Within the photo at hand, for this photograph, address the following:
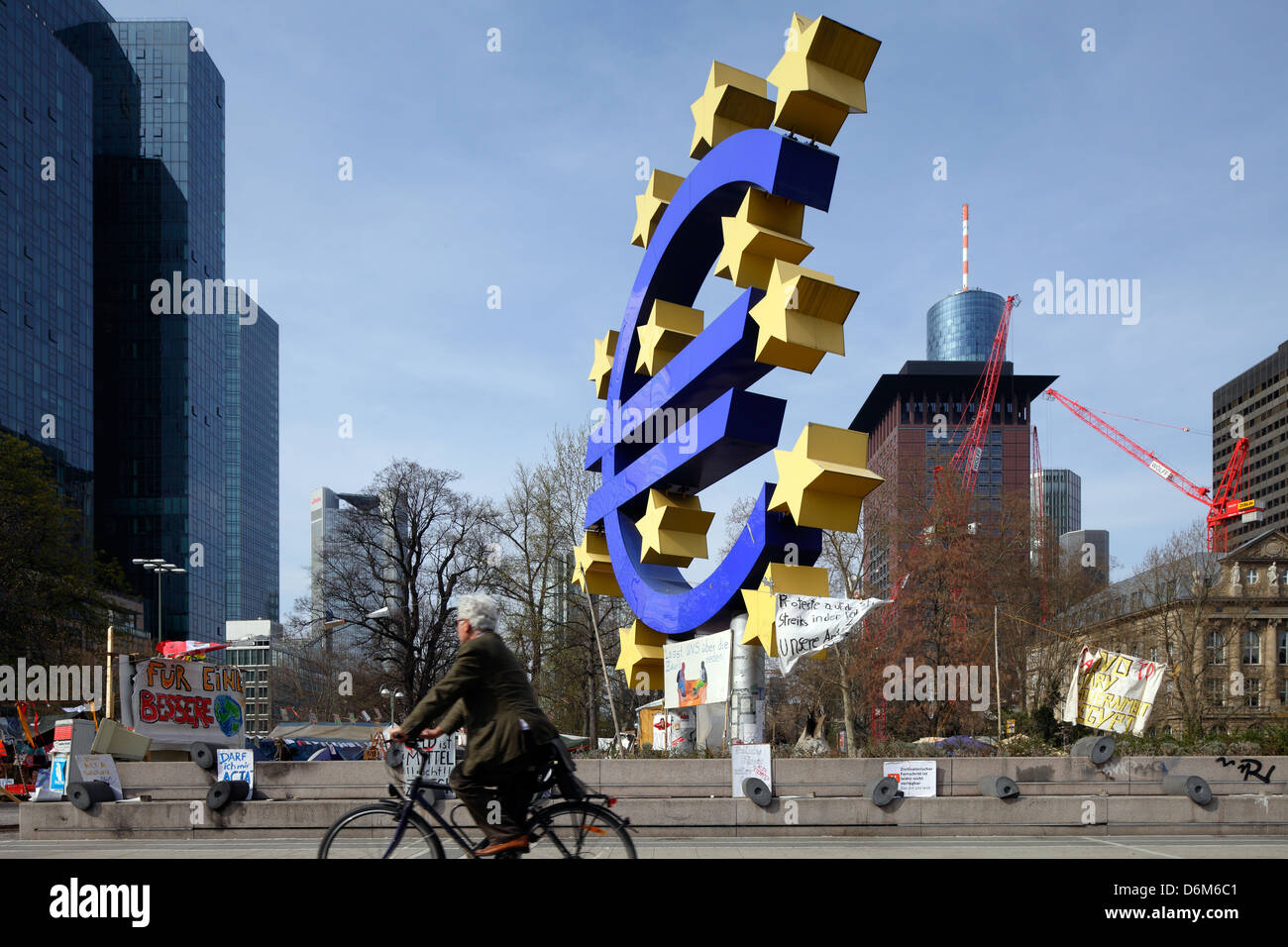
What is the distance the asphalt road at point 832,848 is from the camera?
43.9 ft

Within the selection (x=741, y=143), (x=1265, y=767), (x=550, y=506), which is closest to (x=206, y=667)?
(x=741, y=143)

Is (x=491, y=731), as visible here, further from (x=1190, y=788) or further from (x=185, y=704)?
(x=185, y=704)

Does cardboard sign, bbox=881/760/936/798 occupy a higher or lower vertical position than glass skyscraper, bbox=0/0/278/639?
lower

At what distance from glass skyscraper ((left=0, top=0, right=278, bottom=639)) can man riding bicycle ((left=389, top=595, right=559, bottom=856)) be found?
9614cm

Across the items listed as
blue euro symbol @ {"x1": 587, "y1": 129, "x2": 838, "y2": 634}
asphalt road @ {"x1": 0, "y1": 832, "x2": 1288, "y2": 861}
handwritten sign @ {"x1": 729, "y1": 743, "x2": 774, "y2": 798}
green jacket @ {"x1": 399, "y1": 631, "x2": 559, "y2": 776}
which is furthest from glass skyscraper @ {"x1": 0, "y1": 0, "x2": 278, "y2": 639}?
green jacket @ {"x1": 399, "y1": 631, "x2": 559, "y2": 776}

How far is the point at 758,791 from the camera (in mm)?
16312

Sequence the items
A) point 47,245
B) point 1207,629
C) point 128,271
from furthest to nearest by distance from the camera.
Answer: point 128,271, point 47,245, point 1207,629

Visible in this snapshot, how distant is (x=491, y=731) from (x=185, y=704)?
15.9m

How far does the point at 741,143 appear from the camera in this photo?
730 inches

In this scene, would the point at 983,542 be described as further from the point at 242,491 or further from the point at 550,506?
the point at 242,491

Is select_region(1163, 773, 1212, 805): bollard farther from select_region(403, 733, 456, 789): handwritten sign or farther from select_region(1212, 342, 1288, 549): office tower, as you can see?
select_region(1212, 342, 1288, 549): office tower

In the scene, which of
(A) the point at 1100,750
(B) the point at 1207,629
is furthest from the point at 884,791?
(B) the point at 1207,629

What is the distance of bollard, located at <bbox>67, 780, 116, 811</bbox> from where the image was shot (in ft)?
55.6
